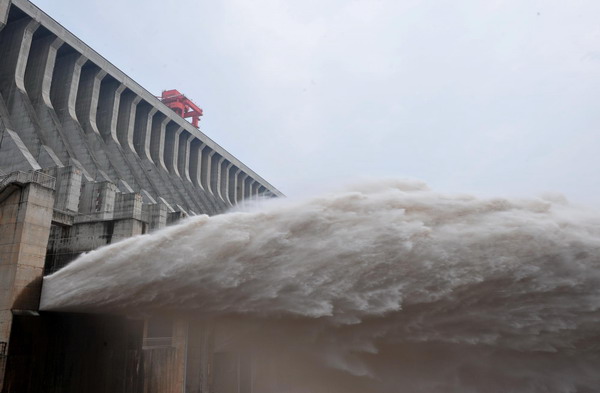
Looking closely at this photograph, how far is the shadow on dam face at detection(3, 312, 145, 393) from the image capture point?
13.4 m

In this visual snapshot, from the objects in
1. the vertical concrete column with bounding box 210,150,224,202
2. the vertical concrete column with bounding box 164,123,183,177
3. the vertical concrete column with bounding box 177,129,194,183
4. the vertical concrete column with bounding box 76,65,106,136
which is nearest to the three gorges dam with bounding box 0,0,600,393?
the vertical concrete column with bounding box 76,65,106,136

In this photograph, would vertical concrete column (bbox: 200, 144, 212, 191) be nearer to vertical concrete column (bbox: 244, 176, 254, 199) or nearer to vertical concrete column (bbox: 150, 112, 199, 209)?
vertical concrete column (bbox: 150, 112, 199, 209)

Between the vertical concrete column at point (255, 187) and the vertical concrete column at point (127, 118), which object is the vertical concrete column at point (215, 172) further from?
the vertical concrete column at point (127, 118)

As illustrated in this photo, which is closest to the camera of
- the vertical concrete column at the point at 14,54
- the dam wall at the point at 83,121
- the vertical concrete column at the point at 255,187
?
the dam wall at the point at 83,121

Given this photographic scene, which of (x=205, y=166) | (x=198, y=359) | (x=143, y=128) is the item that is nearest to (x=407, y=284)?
(x=198, y=359)

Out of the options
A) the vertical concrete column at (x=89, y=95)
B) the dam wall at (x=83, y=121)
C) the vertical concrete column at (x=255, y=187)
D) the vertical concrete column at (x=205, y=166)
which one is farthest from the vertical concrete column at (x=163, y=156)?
the vertical concrete column at (x=255, y=187)

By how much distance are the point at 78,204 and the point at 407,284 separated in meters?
20.7

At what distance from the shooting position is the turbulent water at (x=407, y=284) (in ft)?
25.4

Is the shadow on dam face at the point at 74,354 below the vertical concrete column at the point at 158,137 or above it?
Answer: below

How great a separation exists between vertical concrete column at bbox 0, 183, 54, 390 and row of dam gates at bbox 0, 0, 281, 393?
0.04 metres

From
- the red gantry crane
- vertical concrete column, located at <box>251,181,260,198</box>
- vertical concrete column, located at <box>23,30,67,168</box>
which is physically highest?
the red gantry crane

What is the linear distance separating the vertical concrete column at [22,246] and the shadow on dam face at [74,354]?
0.56m

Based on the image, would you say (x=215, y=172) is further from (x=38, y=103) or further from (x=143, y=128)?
(x=38, y=103)

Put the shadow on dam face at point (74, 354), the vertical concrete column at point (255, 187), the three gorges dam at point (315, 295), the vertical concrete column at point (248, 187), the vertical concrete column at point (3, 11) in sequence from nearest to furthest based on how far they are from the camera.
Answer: the three gorges dam at point (315, 295)
the shadow on dam face at point (74, 354)
the vertical concrete column at point (3, 11)
the vertical concrete column at point (248, 187)
the vertical concrete column at point (255, 187)
